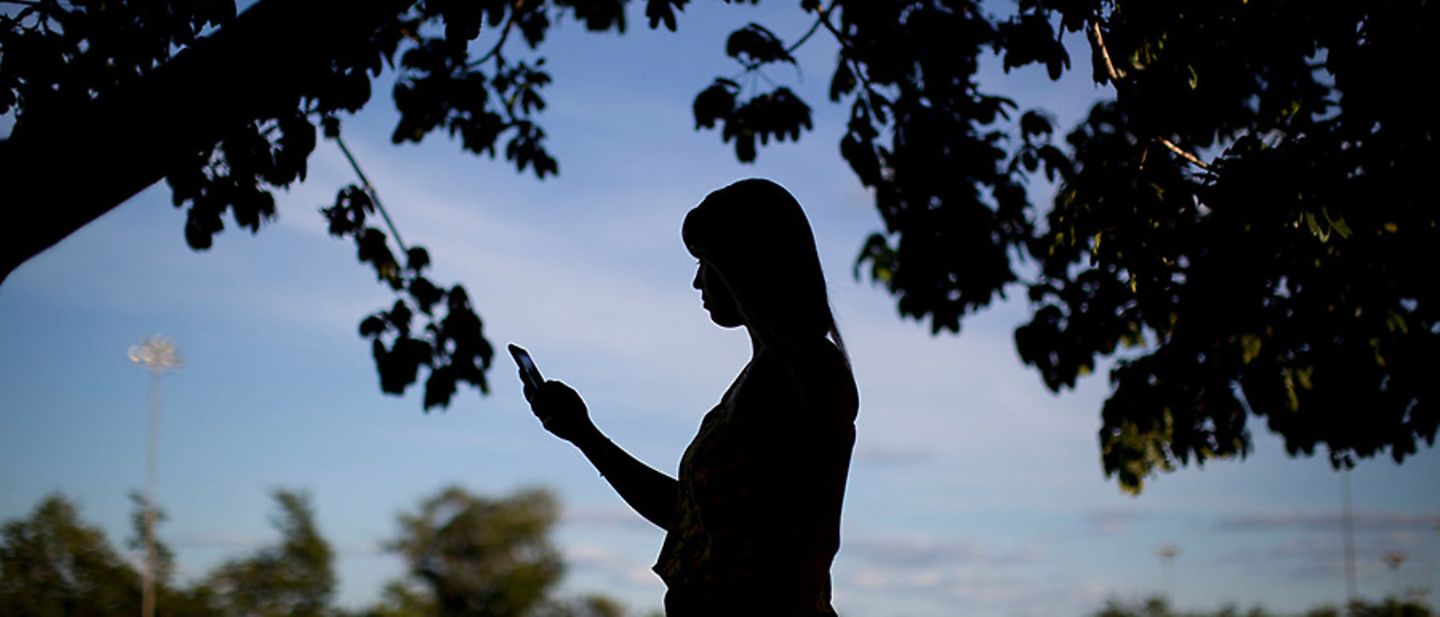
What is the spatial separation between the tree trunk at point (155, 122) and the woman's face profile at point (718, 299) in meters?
1.78

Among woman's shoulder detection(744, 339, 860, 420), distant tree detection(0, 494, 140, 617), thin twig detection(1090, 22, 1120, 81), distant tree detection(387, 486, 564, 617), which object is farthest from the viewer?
distant tree detection(387, 486, 564, 617)

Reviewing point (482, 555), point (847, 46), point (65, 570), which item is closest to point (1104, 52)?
point (847, 46)

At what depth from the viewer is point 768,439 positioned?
268 cm

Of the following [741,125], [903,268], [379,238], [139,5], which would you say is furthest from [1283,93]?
[139,5]

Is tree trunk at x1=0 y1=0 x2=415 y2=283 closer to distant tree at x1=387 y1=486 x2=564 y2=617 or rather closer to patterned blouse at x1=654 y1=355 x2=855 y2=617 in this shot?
patterned blouse at x1=654 y1=355 x2=855 y2=617

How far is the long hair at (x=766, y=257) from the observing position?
2.66m

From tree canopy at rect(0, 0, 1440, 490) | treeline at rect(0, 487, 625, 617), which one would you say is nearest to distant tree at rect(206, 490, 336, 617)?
treeline at rect(0, 487, 625, 617)

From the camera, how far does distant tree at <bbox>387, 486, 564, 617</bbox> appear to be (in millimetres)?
72000

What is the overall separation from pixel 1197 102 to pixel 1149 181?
2.69ft

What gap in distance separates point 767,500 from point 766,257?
1.68 feet

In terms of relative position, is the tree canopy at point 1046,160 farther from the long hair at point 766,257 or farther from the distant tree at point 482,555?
the distant tree at point 482,555

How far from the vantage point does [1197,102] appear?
6.64m

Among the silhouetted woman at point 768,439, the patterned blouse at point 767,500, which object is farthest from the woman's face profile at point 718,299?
→ the patterned blouse at point 767,500

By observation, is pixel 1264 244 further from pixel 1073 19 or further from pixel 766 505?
pixel 766 505
